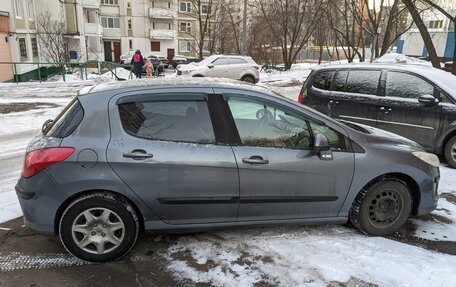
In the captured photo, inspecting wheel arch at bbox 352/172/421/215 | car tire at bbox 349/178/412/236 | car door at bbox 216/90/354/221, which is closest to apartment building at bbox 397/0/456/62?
wheel arch at bbox 352/172/421/215

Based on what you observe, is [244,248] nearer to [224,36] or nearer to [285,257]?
[285,257]

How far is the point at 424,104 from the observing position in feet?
20.8

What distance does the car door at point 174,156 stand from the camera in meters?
3.38

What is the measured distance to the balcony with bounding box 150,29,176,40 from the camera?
182 ft

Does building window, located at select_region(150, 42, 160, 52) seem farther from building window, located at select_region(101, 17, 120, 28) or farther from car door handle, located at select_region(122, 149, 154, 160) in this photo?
car door handle, located at select_region(122, 149, 154, 160)

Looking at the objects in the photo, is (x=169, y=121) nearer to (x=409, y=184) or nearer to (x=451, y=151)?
(x=409, y=184)

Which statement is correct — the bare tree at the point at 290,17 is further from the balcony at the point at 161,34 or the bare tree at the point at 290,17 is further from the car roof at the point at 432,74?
the balcony at the point at 161,34

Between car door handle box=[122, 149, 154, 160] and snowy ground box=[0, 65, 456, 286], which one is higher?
car door handle box=[122, 149, 154, 160]

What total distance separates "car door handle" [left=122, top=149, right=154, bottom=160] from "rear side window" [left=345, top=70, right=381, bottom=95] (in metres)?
4.94

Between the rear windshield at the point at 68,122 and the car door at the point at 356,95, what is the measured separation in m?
5.13

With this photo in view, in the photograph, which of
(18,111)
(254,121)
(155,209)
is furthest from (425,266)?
(18,111)

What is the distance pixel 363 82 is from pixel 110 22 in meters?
52.6

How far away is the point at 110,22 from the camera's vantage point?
177ft

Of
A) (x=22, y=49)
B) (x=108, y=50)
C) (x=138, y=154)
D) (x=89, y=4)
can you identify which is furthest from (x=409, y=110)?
(x=108, y=50)
